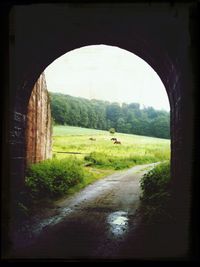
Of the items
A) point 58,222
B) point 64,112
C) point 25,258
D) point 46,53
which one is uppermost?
point 46,53

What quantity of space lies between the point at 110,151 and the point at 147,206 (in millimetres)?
697

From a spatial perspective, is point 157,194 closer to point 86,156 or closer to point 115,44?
point 86,156

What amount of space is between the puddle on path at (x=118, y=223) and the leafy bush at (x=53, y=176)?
1.77 ft

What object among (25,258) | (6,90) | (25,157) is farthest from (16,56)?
(25,258)

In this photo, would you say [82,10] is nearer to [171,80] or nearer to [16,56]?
[16,56]

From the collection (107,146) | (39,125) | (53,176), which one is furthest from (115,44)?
(53,176)

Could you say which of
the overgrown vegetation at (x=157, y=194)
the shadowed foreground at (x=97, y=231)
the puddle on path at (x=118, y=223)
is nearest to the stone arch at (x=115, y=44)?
the overgrown vegetation at (x=157, y=194)

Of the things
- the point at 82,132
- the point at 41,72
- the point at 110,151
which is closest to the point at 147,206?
the point at 110,151

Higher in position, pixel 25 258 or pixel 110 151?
pixel 110 151

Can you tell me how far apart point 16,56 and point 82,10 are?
0.80 metres

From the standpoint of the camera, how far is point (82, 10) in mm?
4324

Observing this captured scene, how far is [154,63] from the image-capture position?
191 inches

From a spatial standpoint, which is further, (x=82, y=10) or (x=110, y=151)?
(x=110, y=151)

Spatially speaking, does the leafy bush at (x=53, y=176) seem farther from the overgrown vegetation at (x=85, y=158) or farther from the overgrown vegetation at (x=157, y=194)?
the overgrown vegetation at (x=157, y=194)
